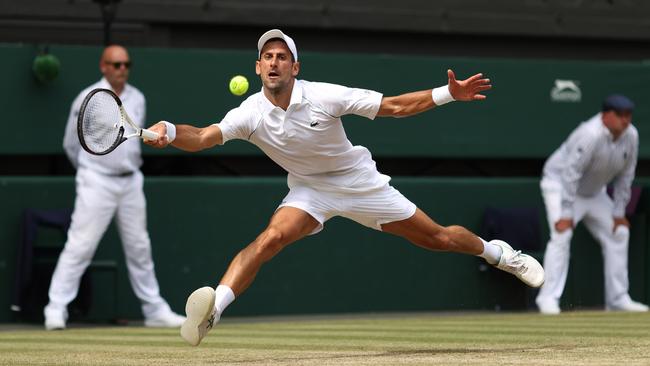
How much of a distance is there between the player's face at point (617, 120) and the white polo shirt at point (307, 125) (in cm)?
486

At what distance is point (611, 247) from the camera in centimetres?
1311

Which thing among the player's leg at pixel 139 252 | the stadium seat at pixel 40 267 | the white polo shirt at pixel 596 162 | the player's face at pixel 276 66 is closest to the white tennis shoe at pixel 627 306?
the white polo shirt at pixel 596 162

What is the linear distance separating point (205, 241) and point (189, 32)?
2776 millimetres

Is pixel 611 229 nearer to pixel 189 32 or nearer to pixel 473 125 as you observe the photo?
pixel 473 125

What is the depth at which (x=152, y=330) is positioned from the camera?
10.7m

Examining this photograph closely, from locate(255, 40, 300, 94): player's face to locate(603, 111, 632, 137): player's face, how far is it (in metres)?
5.17

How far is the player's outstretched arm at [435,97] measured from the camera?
301 inches

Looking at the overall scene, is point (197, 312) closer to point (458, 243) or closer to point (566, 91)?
point (458, 243)

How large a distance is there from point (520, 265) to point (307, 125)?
1.81 metres

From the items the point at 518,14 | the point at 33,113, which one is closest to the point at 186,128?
the point at 33,113

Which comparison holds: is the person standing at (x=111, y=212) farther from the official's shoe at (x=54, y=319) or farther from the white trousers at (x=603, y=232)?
the white trousers at (x=603, y=232)

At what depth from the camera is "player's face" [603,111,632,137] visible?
Result: 1244cm

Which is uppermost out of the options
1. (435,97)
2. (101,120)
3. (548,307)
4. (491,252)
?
(435,97)

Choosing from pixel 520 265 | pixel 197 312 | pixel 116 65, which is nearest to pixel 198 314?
pixel 197 312
